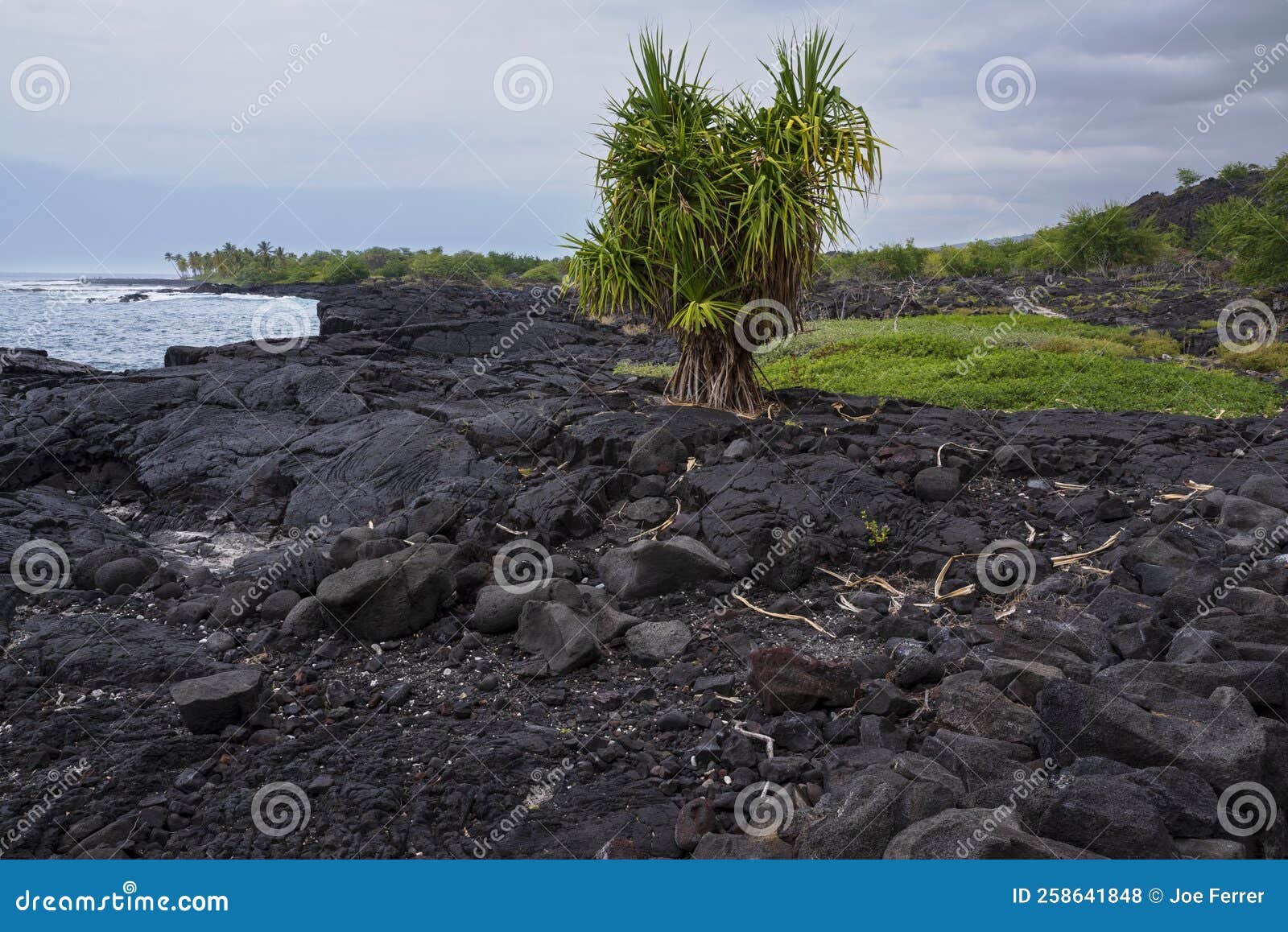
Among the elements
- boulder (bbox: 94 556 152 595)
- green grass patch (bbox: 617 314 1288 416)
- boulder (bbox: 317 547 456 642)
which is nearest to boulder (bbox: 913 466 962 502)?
boulder (bbox: 317 547 456 642)

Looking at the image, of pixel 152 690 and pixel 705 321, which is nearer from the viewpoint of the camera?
pixel 152 690

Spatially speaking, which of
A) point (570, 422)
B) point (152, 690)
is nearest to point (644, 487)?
point (570, 422)

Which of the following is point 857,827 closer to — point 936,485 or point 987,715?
point 987,715

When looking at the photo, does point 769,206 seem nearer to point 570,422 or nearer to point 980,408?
point 570,422

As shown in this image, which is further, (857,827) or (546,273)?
(546,273)

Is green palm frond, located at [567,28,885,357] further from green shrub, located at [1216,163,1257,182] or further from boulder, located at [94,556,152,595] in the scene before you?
green shrub, located at [1216,163,1257,182]

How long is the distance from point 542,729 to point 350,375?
37.0 ft

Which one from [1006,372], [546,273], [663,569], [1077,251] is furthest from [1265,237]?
[546,273]

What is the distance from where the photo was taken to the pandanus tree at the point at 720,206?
11336mm

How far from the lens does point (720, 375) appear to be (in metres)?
12.1

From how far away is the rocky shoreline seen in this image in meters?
4.29

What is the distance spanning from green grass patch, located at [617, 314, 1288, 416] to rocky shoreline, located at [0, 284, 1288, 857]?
1671mm

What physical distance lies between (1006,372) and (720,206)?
7483mm

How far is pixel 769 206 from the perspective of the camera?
11.1m
